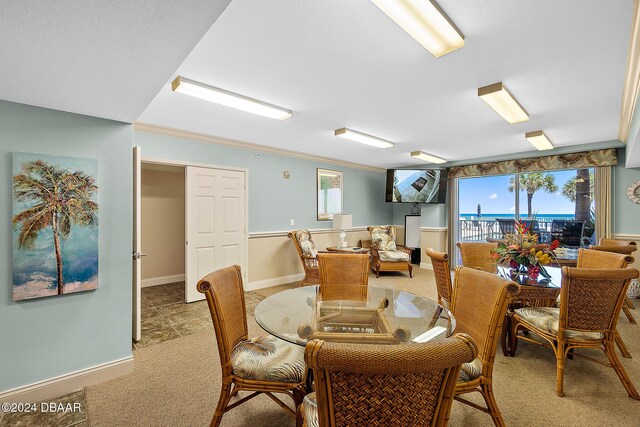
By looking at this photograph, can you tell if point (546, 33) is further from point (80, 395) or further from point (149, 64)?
point (80, 395)

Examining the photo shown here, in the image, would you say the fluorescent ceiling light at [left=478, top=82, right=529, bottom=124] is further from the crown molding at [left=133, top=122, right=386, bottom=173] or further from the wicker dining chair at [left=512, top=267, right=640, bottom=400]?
the crown molding at [left=133, top=122, right=386, bottom=173]

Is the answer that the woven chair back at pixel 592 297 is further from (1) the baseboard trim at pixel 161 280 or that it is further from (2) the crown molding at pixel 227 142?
(1) the baseboard trim at pixel 161 280

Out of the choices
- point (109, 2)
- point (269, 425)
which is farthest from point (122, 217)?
point (269, 425)

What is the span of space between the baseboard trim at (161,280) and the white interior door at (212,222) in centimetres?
152

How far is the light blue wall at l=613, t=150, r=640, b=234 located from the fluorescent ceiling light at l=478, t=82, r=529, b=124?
9.24 ft

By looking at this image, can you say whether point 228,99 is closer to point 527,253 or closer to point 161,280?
point 527,253

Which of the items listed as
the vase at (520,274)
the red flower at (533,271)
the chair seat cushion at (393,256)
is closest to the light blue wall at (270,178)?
the chair seat cushion at (393,256)

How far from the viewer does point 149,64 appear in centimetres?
149

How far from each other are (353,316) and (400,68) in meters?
1.91

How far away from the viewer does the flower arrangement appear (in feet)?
8.81

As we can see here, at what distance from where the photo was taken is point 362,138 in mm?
4281

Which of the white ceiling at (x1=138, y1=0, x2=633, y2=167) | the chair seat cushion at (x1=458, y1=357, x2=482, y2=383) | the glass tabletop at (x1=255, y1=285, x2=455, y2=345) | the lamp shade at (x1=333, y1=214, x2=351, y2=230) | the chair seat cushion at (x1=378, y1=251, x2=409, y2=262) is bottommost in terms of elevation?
the chair seat cushion at (x1=378, y1=251, x2=409, y2=262)

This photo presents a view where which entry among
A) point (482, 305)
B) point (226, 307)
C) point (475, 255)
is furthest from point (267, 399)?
point (475, 255)

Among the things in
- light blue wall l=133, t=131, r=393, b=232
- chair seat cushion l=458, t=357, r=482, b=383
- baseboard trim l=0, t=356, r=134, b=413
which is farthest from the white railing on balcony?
baseboard trim l=0, t=356, r=134, b=413
